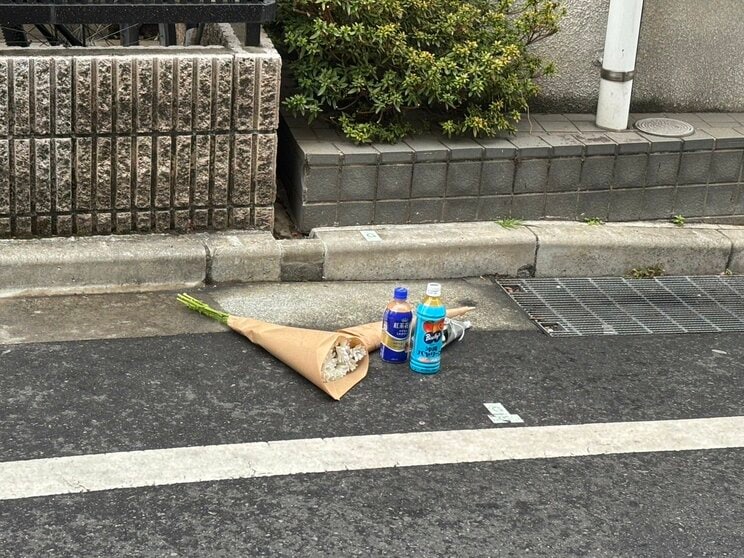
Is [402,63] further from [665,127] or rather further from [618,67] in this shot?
[665,127]

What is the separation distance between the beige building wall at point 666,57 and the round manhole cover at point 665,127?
0.31 meters

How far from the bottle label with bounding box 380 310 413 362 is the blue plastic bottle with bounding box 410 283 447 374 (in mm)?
50

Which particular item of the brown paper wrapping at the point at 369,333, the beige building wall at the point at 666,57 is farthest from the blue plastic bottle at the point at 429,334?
the beige building wall at the point at 666,57

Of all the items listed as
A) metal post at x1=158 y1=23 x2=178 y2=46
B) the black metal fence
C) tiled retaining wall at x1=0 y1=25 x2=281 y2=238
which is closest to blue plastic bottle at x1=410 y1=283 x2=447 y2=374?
tiled retaining wall at x1=0 y1=25 x2=281 y2=238

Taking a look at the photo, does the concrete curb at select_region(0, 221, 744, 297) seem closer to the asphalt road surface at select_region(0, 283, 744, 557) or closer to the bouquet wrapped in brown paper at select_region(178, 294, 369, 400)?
the asphalt road surface at select_region(0, 283, 744, 557)

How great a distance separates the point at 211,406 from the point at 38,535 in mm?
1024

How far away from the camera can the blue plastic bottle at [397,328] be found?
15.7ft

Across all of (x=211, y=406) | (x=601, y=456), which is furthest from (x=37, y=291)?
(x=601, y=456)

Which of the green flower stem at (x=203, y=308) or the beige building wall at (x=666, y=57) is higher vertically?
the beige building wall at (x=666, y=57)

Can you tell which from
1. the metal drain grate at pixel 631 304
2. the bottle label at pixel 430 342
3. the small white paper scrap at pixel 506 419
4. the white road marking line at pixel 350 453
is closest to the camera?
the white road marking line at pixel 350 453

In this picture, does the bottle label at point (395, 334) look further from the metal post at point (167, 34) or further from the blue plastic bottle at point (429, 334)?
the metal post at point (167, 34)

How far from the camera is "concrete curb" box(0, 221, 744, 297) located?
526cm

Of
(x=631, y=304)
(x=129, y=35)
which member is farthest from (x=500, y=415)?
(x=129, y=35)

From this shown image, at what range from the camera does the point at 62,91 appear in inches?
205
